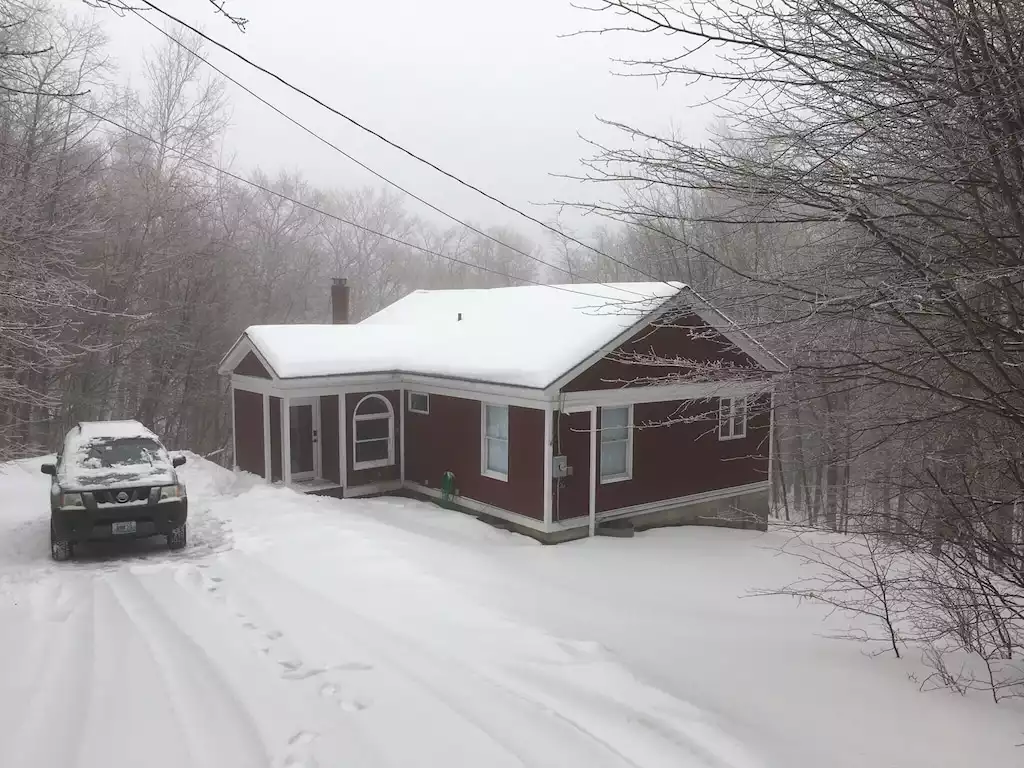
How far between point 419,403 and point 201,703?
1072cm

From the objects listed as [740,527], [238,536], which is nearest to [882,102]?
[238,536]

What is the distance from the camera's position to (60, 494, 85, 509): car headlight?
31.4 feet

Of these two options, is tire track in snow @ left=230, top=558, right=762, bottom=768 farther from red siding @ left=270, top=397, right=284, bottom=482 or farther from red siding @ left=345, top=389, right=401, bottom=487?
red siding @ left=270, top=397, right=284, bottom=482

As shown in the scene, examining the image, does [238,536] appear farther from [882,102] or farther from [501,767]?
[882,102]

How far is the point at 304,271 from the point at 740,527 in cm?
2507

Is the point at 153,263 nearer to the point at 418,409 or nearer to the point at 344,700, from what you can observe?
the point at 418,409

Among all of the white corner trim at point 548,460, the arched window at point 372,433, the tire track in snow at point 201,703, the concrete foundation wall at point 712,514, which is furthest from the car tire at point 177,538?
the concrete foundation wall at point 712,514

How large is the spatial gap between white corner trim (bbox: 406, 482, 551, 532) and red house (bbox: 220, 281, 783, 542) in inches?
1.3

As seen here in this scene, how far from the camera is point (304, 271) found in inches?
1373

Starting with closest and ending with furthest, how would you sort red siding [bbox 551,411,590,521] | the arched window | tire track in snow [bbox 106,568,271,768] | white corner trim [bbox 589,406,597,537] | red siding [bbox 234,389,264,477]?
1. tire track in snow [bbox 106,568,271,768]
2. red siding [bbox 551,411,590,521]
3. white corner trim [bbox 589,406,597,537]
4. the arched window
5. red siding [bbox 234,389,264,477]

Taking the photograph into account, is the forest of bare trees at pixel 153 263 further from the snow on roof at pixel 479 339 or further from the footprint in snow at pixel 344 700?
the footprint in snow at pixel 344 700

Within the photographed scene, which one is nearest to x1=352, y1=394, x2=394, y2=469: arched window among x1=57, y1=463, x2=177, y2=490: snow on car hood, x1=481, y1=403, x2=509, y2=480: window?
x1=481, y1=403, x2=509, y2=480: window

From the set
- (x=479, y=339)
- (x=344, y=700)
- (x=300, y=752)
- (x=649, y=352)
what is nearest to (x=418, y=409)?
(x=479, y=339)

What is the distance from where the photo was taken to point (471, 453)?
1415 centimetres
